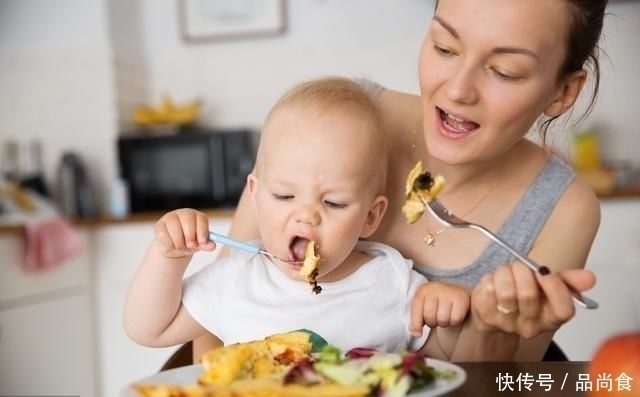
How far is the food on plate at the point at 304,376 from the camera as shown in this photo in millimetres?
451

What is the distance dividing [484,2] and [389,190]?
226 mm

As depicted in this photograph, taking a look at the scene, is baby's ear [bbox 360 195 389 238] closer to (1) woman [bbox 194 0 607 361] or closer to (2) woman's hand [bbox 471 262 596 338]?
(1) woman [bbox 194 0 607 361]

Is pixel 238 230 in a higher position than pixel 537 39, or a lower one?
lower

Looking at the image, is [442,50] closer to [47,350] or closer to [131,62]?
[47,350]

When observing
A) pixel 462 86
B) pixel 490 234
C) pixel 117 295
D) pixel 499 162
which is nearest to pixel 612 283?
pixel 499 162

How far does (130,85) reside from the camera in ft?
8.07

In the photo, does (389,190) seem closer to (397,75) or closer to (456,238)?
(456,238)

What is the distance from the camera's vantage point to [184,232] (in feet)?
2.17

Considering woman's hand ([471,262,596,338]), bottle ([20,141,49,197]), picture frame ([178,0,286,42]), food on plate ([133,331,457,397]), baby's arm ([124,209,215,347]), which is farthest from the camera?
picture frame ([178,0,286,42])

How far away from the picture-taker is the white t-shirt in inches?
28.6

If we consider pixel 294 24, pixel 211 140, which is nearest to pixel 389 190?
pixel 211 140

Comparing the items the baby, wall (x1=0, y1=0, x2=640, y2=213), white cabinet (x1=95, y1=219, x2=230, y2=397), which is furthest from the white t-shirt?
wall (x1=0, y1=0, x2=640, y2=213)

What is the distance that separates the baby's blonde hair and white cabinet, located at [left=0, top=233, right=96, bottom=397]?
1329mm

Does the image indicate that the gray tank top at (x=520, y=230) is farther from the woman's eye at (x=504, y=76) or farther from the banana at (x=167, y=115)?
the banana at (x=167, y=115)
